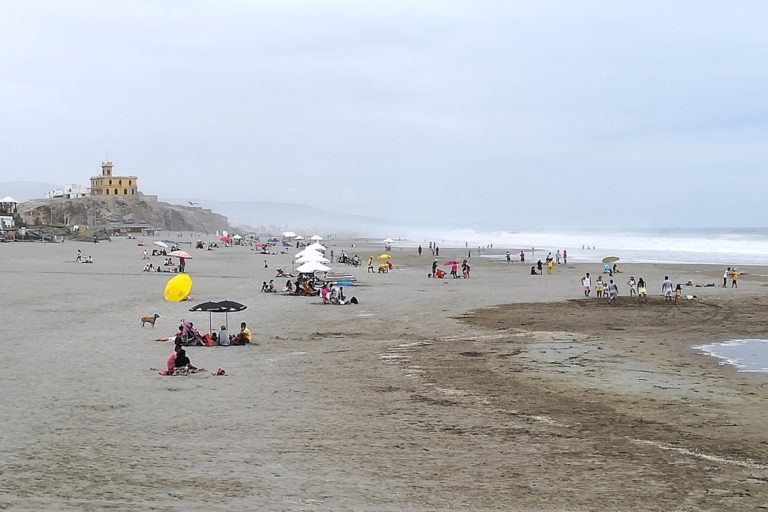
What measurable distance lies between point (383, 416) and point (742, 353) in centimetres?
1090

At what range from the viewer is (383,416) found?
37.8 ft

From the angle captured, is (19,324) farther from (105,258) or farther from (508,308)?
(105,258)

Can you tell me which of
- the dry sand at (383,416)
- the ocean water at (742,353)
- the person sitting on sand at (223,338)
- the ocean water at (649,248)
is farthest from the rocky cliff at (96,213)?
the ocean water at (742,353)

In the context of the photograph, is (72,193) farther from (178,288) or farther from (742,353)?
(742,353)

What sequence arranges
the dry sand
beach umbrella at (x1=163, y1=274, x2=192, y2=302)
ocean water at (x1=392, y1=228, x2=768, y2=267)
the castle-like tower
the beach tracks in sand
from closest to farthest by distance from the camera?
the dry sand
the beach tracks in sand
beach umbrella at (x1=163, y1=274, x2=192, y2=302)
ocean water at (x1=392, y1=228, x2=768, y2=267)
the castle-like tower

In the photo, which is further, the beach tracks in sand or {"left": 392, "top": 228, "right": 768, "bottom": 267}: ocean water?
{"left": 392, "top": 228, "right": 768, "bottom": 267}: ocean water

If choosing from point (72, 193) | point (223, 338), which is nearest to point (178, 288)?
point (223, 338)

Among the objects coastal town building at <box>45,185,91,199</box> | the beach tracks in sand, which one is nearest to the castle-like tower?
coastal town building at <box>45,185,91,199</box>

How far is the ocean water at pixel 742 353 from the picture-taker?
16219 mm

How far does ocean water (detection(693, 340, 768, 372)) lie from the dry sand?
1.86 feet

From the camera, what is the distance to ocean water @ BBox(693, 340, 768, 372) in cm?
1622

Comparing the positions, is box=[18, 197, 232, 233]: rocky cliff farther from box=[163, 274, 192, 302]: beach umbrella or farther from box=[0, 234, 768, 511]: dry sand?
box=[0, 234, 768, 511]: dry sand

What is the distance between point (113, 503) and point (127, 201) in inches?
5005

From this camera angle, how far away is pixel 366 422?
1115 centimetres
